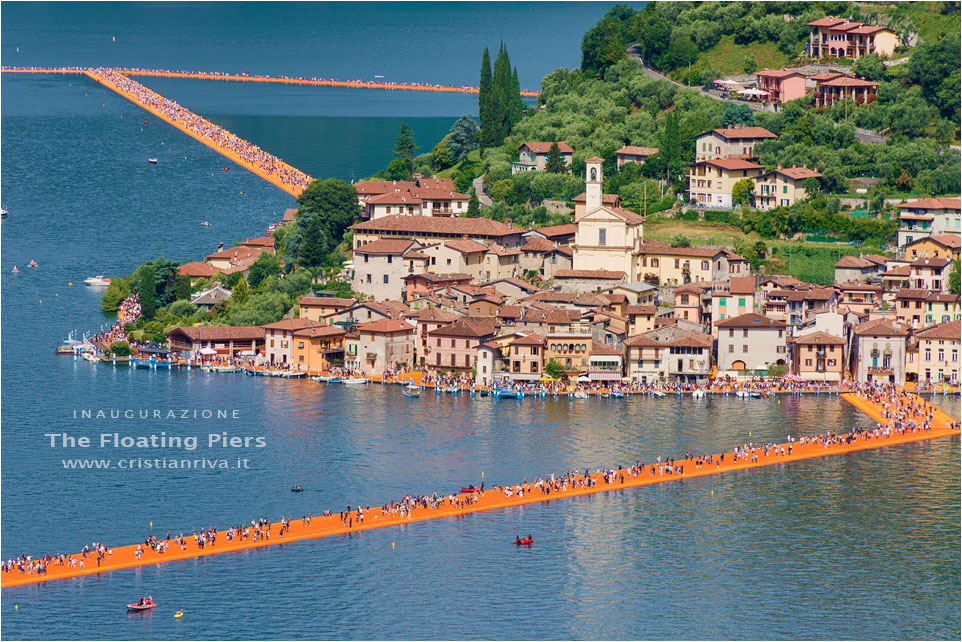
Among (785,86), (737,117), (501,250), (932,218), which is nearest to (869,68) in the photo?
(785,86)

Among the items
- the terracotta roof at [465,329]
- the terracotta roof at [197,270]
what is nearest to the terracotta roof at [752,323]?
the terracotta roof at [465,329]

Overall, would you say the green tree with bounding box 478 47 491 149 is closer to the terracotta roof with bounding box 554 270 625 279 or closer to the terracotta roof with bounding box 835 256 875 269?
the terracotta roof with bounding box 554 270 625 279

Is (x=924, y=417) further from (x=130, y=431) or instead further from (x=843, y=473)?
(x=130, y=431)

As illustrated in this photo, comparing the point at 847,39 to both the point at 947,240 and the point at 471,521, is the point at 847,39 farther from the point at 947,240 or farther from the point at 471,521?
the point at 471,521

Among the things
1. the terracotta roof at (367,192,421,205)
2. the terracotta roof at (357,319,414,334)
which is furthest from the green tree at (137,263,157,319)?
the terracotta roof at (357,319,414,334)

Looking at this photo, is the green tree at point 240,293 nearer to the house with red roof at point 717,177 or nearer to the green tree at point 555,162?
the green tree at point 555,162

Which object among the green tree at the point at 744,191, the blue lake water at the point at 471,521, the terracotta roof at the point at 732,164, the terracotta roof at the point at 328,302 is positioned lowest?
the blue lake water at the point at 471,521

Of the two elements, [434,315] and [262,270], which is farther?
[262,270]
